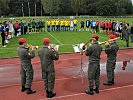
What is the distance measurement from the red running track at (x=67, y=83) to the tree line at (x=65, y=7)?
74.0 meters

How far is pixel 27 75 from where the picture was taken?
9.80 metres

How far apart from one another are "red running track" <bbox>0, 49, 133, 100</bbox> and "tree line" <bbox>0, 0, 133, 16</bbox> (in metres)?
74.0

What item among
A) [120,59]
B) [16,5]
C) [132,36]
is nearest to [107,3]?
[16,5]

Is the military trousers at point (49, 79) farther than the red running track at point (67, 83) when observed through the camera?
No

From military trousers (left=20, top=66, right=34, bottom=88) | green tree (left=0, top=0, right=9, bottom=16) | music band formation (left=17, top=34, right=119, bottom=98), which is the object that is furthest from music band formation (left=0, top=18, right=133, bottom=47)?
green tree (left=0, top=0, right=9, bottom=16)

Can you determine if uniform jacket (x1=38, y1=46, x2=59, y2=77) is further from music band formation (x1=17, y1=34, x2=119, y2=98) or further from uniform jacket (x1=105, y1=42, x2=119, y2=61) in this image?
uniform jacket (x1=105, y1=42, x2=119, y2=61)

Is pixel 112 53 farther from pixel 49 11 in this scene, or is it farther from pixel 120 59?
pixel 49 11

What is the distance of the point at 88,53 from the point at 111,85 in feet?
6.84

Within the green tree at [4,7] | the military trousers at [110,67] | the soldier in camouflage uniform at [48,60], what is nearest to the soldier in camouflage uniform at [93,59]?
the military trousers at [110,67]

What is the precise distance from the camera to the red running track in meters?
9.63

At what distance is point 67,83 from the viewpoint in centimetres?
1127

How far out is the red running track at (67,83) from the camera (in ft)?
31.6

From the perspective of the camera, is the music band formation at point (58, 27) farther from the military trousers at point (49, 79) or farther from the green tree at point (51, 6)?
the green tree at point (51, 6)

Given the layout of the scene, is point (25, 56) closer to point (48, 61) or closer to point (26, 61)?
point (26, 61)
